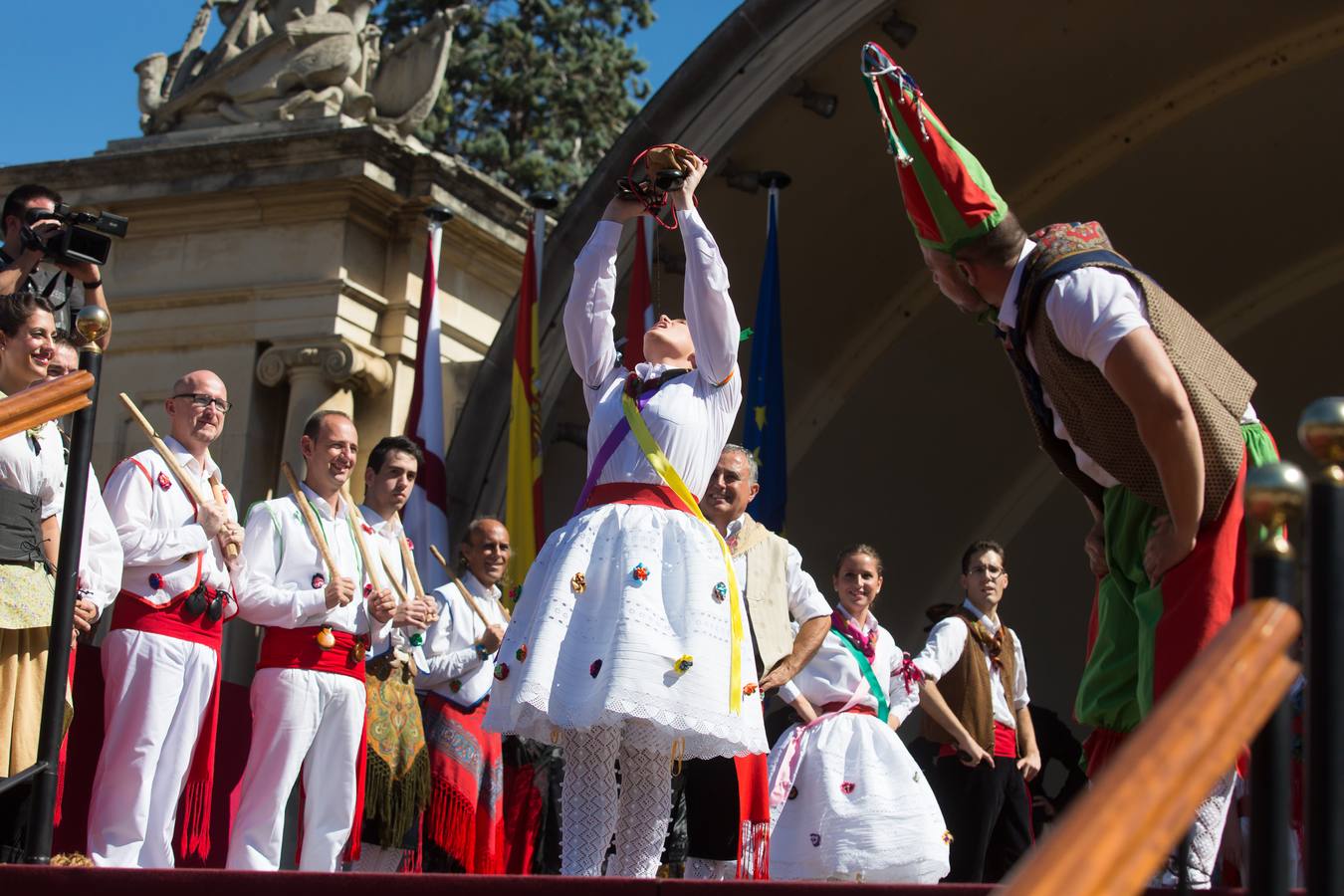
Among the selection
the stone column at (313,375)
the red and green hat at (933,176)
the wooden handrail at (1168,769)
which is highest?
the stone column at (313,375)

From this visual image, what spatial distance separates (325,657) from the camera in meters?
6.43

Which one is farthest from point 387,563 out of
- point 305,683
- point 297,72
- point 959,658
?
point 297,72

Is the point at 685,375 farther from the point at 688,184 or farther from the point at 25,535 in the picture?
the point at 25,535

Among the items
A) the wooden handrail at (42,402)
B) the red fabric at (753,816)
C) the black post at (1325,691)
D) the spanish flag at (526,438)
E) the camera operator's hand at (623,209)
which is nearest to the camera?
the black post at (1325,691)

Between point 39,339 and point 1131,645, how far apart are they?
10.7 feet

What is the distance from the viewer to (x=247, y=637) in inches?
377

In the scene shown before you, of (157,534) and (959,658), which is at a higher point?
(157,534)

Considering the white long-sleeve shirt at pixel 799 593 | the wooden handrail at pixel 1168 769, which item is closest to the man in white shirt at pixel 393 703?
the white long-sleeve shirt at pixel 799 593

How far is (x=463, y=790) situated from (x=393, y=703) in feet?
1.71

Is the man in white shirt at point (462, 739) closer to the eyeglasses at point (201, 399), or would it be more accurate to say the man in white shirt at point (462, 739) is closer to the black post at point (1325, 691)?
the eyeglasses at point (201, 399)

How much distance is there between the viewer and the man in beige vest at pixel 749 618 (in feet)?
20.1

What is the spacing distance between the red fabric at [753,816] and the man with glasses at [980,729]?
4.72 ft

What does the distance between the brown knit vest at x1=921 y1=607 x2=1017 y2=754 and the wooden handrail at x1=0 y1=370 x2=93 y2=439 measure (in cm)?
465

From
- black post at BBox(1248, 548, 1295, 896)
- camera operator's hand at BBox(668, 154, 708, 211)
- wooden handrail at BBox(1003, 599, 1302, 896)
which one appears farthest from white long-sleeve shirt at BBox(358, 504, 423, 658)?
wooden handrail at BBox(1003, 599, 1302, 896)
